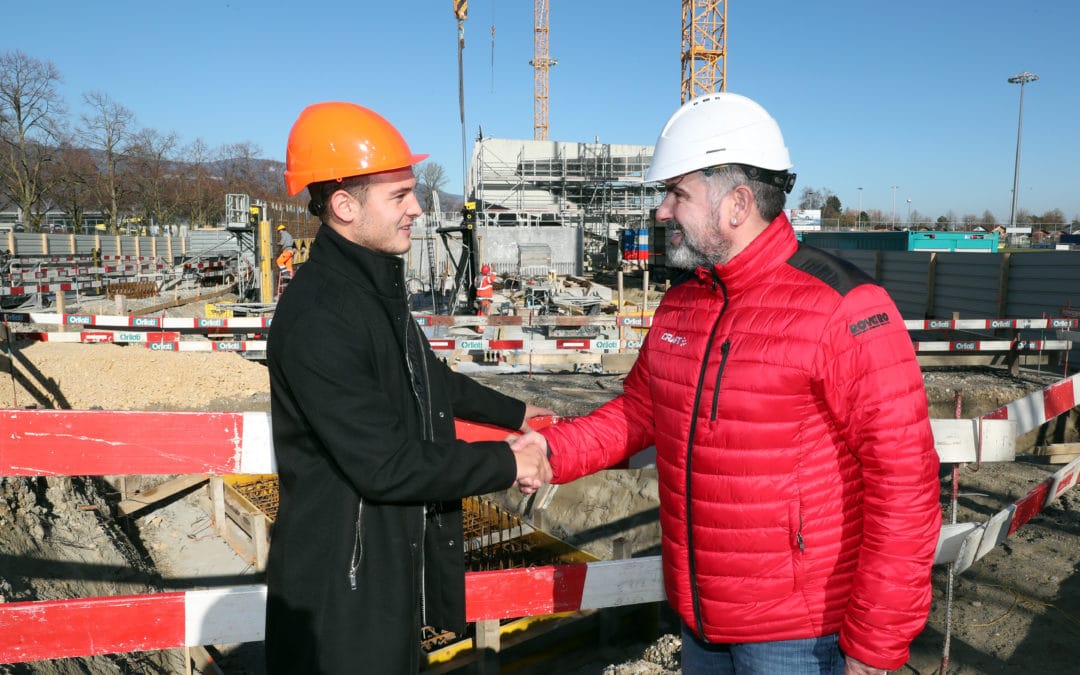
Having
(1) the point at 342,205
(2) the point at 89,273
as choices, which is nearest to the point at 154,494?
(1) the point at 342,205

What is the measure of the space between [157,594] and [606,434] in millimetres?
1566

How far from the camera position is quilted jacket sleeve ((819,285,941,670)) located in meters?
1.66

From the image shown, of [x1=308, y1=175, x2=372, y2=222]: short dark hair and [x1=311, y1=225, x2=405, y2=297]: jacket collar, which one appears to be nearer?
[x1=311, y1=225, x2=405, y2=297]: jacket collar

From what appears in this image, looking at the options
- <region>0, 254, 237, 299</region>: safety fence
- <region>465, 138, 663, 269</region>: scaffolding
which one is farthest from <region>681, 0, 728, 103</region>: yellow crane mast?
<region>0, 254, 237, 299</region>: safety fence

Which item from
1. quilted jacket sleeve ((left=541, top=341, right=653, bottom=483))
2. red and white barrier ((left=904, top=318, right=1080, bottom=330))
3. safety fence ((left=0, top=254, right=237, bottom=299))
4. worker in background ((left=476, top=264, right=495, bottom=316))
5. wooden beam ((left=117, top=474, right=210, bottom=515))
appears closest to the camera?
quilted jacket sleeve ((left=541, top=341, right=653, bottom=483))

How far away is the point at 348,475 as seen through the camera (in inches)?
67.3

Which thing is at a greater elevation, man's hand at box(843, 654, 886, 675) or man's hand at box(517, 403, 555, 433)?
man's hand at box(517, 403, 555, 433)

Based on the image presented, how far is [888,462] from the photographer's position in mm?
1665

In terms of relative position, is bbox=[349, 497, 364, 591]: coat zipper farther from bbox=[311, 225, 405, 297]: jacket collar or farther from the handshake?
bbox=[311, 225, 405, 297]: jacket collar

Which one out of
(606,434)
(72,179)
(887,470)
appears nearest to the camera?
(887,470)

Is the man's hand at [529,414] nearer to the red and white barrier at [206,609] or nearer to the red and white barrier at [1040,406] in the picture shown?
the red and white barrier at [206,609]

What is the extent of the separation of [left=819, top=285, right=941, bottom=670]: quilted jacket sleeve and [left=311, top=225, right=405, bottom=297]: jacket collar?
121cm

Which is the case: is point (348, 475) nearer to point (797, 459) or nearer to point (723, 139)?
point (797, 459)

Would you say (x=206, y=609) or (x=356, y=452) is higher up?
(x=356, y=452)
